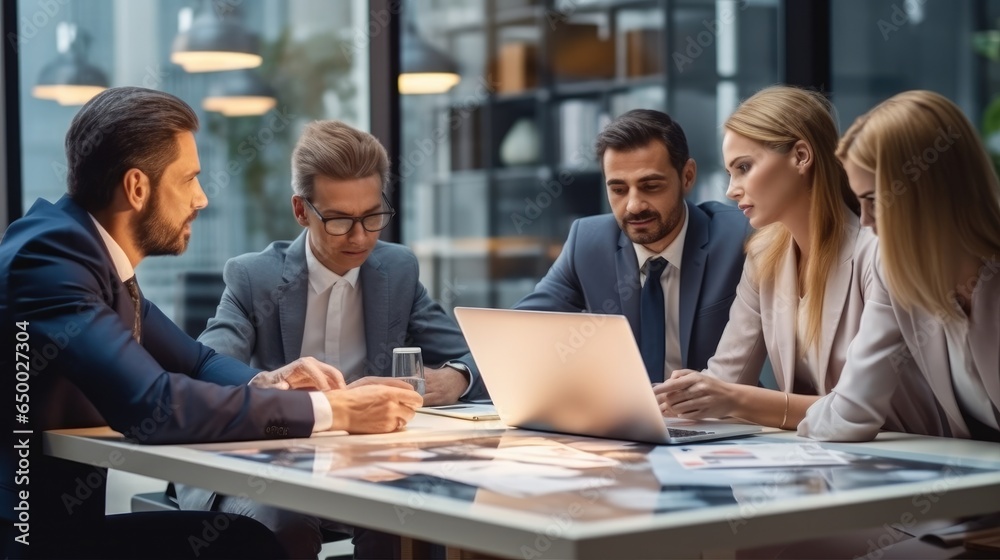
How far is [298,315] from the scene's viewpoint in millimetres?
3049

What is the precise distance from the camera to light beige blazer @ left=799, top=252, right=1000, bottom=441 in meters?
2.10

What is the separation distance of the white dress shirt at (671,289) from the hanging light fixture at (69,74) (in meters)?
2.18

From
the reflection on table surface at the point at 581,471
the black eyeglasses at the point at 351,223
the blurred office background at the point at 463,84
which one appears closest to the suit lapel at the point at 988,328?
the reflection on table surface at the point at 581,471

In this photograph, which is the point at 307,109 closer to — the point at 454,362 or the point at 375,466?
the point at 454,362

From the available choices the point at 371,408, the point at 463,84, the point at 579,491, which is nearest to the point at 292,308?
the point at 371,408

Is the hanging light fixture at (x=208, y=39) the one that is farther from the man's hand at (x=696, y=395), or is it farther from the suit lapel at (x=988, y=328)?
the suit lapel at (x=988, y=328)

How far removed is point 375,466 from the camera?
71.0 inches

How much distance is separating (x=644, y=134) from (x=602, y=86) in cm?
404

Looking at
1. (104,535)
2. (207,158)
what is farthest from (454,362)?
(207,158)

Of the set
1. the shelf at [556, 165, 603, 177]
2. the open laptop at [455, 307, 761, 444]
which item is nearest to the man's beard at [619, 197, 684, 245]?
the open laptop at [455, 307, 761, 444]

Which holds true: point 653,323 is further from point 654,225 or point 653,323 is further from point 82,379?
point 82,379

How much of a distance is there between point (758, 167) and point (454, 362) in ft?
3.06

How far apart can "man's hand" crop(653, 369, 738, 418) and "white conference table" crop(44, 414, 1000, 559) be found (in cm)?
16

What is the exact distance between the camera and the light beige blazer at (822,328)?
92.7 inches
